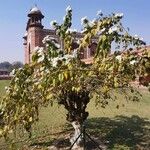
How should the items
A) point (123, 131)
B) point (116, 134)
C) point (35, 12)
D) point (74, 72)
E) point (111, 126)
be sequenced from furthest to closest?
1. point (35, 12)
2. point (111, 126)
3. point (123, 131)
4. point (116, 134)
5. point (74, 72)

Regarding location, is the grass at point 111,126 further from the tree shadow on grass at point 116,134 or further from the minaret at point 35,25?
the minaret at point 35,25

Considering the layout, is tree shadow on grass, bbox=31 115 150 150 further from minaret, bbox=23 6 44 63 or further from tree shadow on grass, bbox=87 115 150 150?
minaret, bbox=23 6 44 63

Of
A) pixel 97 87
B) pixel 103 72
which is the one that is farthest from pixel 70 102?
pixel 103 72

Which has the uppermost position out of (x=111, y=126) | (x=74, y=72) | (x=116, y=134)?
(x=74, y=72)

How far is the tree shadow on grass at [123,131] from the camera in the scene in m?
15.7

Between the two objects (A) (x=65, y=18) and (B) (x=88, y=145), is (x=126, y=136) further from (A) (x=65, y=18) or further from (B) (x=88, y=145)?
(A) (x=65, y=18)

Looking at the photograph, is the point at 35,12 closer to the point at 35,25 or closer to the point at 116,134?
the point at 35,25


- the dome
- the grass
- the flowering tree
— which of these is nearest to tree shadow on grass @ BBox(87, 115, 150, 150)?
the grass

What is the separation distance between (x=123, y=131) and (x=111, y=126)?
47.9 inches

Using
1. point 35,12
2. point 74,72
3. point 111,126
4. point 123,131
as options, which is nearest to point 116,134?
point 123,131

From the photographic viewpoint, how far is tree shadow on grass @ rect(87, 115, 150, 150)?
15680 mm

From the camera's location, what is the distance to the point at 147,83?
5.27 m

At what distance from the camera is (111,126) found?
19.2 m

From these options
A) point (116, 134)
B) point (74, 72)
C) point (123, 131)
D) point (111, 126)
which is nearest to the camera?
point (74, 72)
